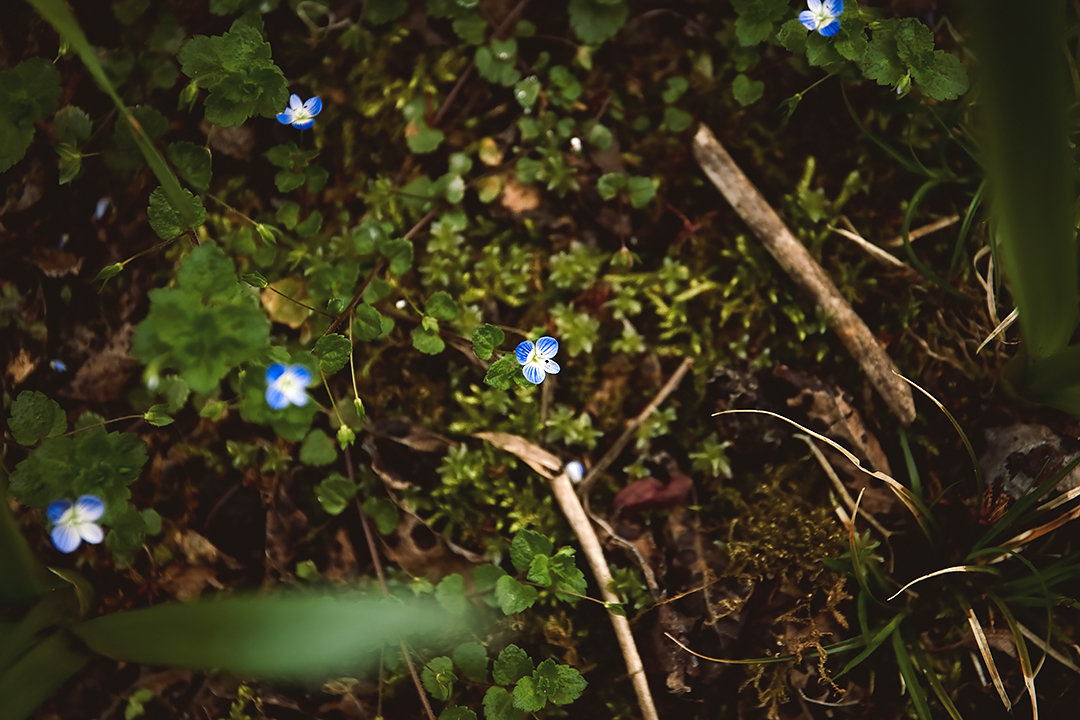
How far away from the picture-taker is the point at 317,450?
1936mm

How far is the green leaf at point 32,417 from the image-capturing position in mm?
1668

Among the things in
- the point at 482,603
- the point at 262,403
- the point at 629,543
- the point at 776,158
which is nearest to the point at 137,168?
the point at 262,403

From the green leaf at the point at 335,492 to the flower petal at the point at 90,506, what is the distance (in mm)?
536

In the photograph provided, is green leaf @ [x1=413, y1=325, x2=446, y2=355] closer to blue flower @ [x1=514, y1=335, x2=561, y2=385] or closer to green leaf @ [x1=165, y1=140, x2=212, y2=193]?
blue flower @ [x1=514, y1=335, x2=561, y2=385]

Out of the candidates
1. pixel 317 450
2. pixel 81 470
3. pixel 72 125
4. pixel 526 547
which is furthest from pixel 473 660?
pixel 72 125

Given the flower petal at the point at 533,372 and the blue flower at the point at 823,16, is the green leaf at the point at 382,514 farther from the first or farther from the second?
the blue flower at the point at 823,16

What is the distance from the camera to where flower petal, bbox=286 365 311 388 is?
1634 mm

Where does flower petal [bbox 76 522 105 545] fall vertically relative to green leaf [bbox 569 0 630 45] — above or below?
below

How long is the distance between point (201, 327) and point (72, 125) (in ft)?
3.82

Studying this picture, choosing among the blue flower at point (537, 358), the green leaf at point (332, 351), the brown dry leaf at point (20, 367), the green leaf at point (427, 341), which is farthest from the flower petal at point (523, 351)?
the brown dry leaf at point (20, 367)

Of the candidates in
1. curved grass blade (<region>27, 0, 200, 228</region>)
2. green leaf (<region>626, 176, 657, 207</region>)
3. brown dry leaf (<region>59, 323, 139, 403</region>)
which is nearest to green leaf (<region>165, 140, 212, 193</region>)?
curved grass blade (<region>27, 0, 200, 228</region>)

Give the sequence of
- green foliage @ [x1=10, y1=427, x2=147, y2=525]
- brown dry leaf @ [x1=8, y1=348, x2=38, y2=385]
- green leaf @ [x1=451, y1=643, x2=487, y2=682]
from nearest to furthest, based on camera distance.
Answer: green foliage @ [x1=10, y1=427, x2=147, y2=525]
green leaf @ [x1=451, y1=643, x2=487, y2=682]
brown dry leaf @ [x1=8, y1=348, x2=38, y2=385]

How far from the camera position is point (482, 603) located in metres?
1.88

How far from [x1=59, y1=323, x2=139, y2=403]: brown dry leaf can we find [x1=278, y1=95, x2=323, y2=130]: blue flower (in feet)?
2.72
